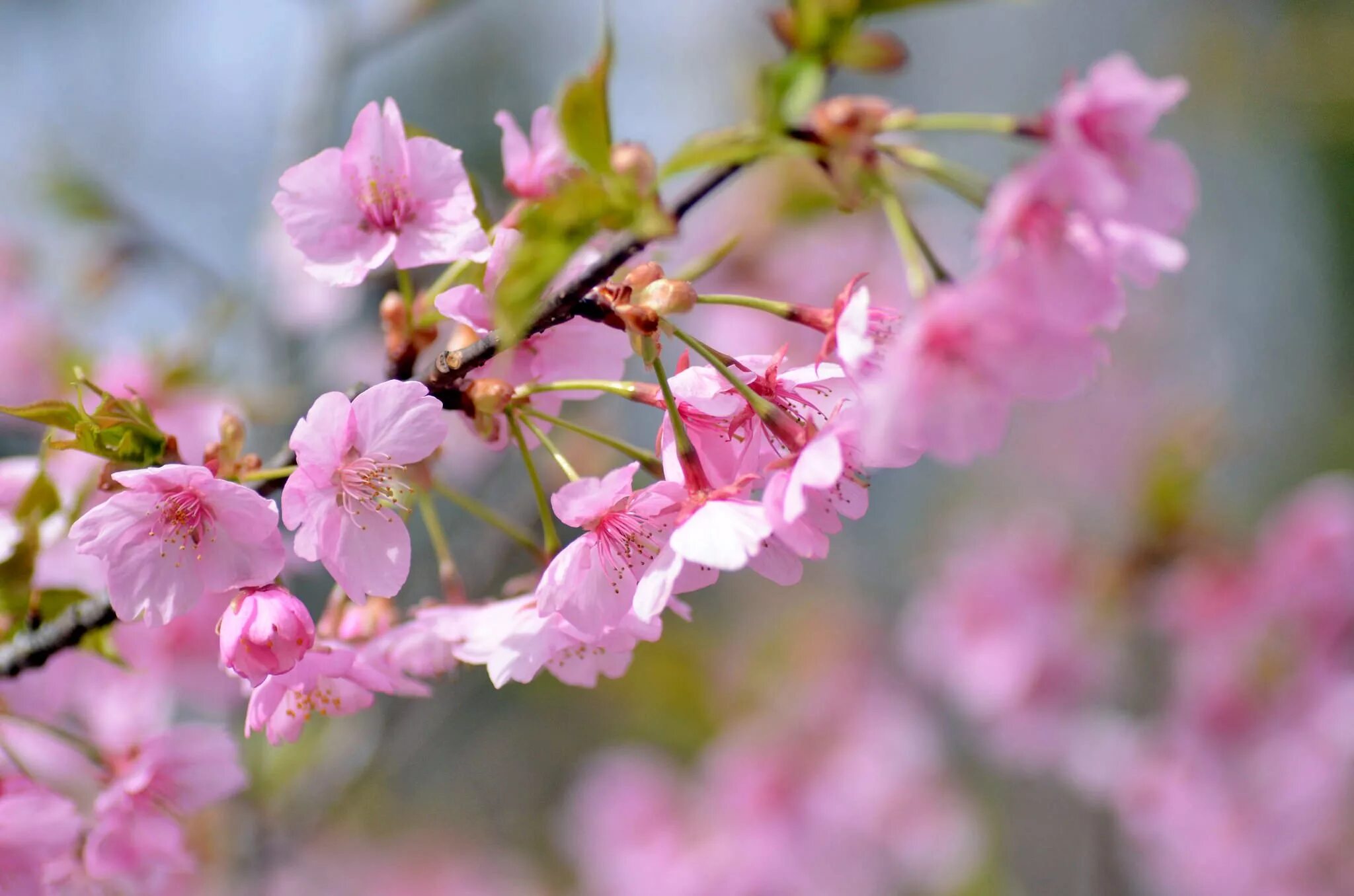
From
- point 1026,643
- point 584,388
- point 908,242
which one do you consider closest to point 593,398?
point 584,388

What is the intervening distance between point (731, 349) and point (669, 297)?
1768 millimetres

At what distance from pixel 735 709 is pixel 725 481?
2690 mm

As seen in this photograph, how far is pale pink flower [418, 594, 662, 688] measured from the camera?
0.68 metres

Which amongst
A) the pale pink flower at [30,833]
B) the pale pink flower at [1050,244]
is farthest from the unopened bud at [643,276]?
the pale pink flower at [30,833]

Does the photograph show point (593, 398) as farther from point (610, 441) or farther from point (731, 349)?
point (731, 349)

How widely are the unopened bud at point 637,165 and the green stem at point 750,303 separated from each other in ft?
0.26

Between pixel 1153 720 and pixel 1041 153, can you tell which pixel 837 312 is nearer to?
pixel 1041 153

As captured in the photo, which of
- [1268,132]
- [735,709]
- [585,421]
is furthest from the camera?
[1268,132]

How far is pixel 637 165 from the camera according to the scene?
578mm

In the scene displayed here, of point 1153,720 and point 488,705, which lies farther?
point 488,705

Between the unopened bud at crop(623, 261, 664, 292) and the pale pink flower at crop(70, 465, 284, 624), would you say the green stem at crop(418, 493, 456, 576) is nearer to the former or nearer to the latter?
the pale pink flower at crop(70, 465, 284, 624)

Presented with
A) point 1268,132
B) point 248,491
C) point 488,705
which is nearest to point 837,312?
point 248,491

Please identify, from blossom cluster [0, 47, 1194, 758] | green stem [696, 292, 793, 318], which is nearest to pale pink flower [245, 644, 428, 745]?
blossom cluster [0, 47, 1194, 758]

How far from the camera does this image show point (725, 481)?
71cm
